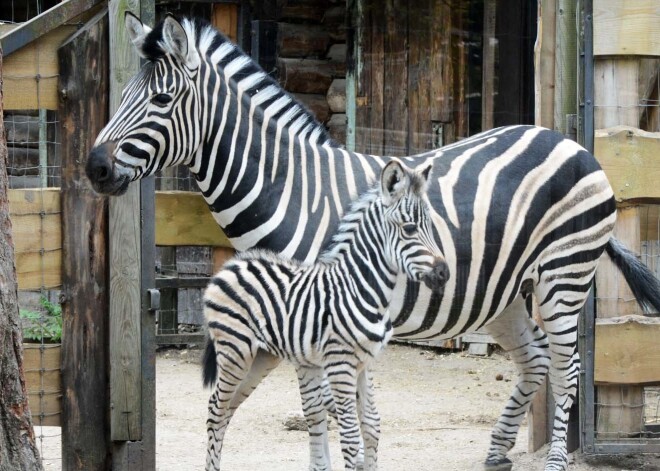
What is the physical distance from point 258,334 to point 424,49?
5.27 meters

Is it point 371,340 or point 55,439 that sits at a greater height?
point 371,340

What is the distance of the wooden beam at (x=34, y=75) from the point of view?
550 cm

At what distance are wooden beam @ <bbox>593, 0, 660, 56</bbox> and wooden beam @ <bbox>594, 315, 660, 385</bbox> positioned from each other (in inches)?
64.0

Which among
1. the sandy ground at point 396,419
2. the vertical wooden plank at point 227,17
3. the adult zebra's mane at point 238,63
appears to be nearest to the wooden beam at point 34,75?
the adult zebra's mane at point 238,63

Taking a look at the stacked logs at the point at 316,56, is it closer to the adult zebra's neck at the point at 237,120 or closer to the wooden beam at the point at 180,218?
the wooden beam at the point at 180,218

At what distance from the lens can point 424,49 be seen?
32.2ft

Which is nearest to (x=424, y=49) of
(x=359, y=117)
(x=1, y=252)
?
(x=359, y=117)

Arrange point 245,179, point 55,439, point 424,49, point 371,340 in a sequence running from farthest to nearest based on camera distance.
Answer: point 424,49
point 55,439
point 245,179
point 371,340

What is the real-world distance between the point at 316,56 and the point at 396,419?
13.9ft

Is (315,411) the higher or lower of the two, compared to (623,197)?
lower

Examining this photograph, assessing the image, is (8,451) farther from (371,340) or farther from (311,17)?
(311,17)

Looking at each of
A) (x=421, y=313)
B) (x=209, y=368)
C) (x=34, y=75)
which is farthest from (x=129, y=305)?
(x=421, y=313)

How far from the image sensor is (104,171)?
17.4 ft

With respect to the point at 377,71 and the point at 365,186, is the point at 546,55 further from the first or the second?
the point at 377,71
